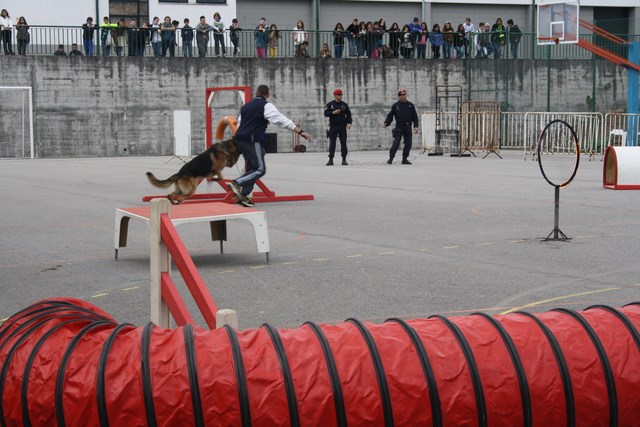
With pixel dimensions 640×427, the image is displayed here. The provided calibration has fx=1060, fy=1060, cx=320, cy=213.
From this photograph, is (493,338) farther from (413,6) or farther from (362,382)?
(413,6)

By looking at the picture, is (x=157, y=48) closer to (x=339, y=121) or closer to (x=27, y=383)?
(x=339, y=121)

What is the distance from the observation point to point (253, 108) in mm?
16672

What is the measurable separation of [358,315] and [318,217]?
7.15 m

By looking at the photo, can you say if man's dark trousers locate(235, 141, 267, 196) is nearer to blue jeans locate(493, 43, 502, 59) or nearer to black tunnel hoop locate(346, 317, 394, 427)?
black tunnel hoop locate(346, 317, 394, 427)

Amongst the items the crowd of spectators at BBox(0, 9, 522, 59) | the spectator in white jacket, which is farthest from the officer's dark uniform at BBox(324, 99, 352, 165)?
the spectator in white jacket

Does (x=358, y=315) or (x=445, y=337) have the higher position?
(x=445, y=337)

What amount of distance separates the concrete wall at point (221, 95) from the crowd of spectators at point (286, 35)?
0.64m

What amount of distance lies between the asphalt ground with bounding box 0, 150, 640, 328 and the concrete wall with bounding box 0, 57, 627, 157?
57.7 ft

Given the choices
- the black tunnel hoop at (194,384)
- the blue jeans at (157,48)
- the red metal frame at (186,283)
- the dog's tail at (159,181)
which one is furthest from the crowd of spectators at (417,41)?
the black tunnel hoop at (194,384)

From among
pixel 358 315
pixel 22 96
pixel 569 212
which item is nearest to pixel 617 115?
pixel 569 212

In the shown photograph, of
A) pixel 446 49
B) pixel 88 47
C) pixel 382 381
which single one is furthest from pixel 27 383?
pixel 446 49

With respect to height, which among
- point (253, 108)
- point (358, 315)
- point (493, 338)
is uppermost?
point (253, 108)

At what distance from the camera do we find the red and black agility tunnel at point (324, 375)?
4105 mm

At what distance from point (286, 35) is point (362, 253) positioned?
3239cm
